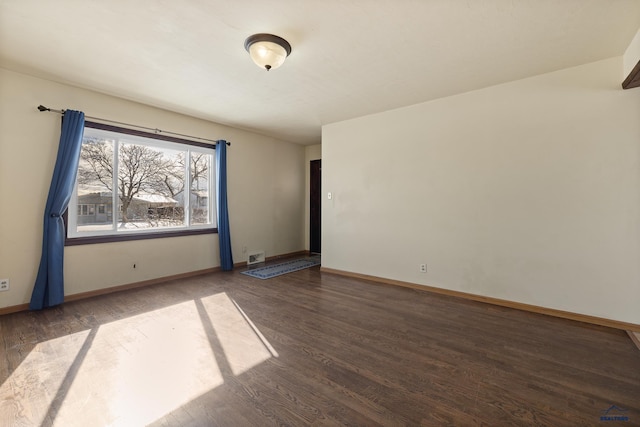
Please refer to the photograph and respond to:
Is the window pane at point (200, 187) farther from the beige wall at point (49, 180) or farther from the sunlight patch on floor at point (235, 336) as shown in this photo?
the sunlight patch on floor at point (235, 336)

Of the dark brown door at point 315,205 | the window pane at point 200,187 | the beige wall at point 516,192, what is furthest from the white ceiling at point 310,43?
the dark brown door at point 315,205

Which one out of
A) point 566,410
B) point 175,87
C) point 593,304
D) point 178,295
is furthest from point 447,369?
point 175,87

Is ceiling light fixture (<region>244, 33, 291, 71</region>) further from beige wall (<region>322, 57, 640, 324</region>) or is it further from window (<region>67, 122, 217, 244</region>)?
window (<region>67, 122, 217, 244</region>)

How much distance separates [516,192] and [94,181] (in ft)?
17.4

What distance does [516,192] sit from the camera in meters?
3.14

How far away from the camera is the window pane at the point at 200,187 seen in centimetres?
466

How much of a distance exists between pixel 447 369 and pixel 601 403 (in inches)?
33.3

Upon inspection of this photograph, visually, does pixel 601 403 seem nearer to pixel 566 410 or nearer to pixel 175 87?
pixel 566 410

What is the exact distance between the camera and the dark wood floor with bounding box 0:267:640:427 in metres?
1.56

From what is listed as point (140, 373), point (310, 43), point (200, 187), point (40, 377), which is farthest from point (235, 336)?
point (200, 187)

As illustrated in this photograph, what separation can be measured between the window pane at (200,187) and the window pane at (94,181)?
117 cm

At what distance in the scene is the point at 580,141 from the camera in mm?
2818

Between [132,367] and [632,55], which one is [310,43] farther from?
[132,367]

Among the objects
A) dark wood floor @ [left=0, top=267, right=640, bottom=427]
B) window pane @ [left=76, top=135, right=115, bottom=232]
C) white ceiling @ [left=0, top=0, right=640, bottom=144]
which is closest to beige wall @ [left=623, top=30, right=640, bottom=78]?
white ceiling @ [left=0, top=0, right=640, bottom=144]
